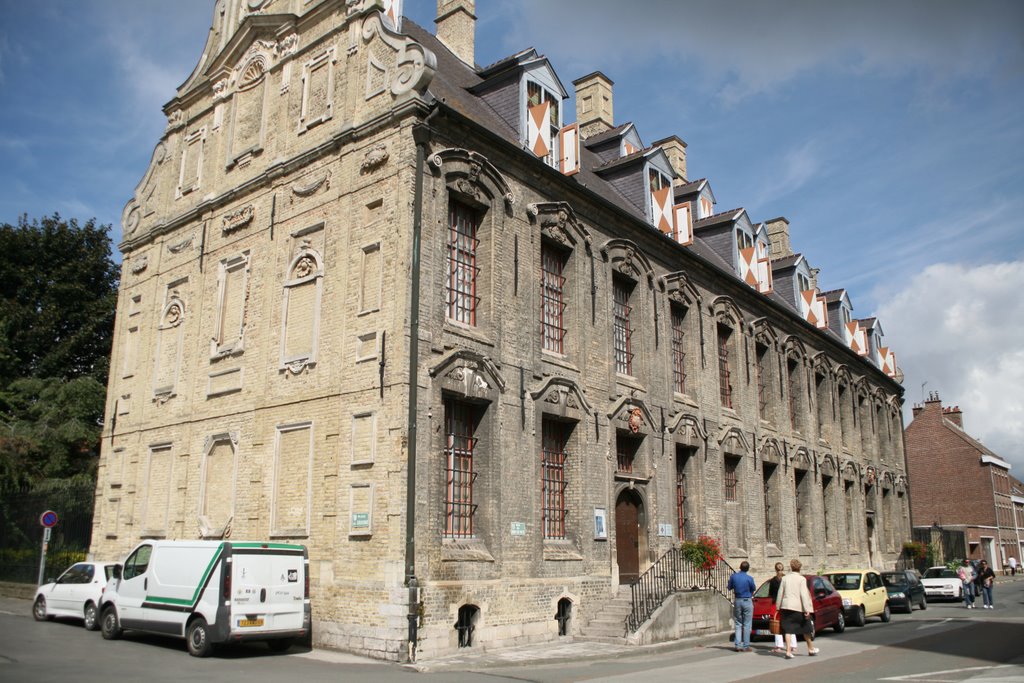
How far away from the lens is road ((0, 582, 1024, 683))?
35.0 feet

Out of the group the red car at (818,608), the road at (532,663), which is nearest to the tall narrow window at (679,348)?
the red car at (818,608)

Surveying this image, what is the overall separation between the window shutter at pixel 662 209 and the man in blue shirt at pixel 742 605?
11.1 meters

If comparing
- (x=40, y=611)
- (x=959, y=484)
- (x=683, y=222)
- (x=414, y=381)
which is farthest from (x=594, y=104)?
(x=959, y=484)

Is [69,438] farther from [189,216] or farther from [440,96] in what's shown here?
[440,96]

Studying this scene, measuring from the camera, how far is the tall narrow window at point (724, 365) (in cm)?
2530

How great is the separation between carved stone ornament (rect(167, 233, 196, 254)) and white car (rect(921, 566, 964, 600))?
86.6 ft

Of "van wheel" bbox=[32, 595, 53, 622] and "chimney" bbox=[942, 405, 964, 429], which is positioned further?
"chimney" bbox=[942, 405, 964, 429]

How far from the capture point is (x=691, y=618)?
17172 mm

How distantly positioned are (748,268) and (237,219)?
17109 mm

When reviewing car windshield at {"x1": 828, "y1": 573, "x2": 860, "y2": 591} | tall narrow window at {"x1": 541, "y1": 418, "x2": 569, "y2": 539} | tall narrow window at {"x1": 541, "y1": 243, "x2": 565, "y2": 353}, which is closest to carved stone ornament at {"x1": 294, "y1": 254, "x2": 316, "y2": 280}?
tall narrow window at {"x1": 541, "y1": 243, "x2": 565, "y2": 353}

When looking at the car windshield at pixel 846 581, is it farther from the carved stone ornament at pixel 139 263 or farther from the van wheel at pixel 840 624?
the carved stone ornament at pixel 139 263

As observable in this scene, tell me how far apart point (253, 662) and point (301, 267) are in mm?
7742

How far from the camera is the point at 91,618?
15742 millimetres

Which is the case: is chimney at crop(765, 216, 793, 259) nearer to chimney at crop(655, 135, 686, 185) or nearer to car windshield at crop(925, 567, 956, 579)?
chimney at crop(655, 135, 686, 185)
